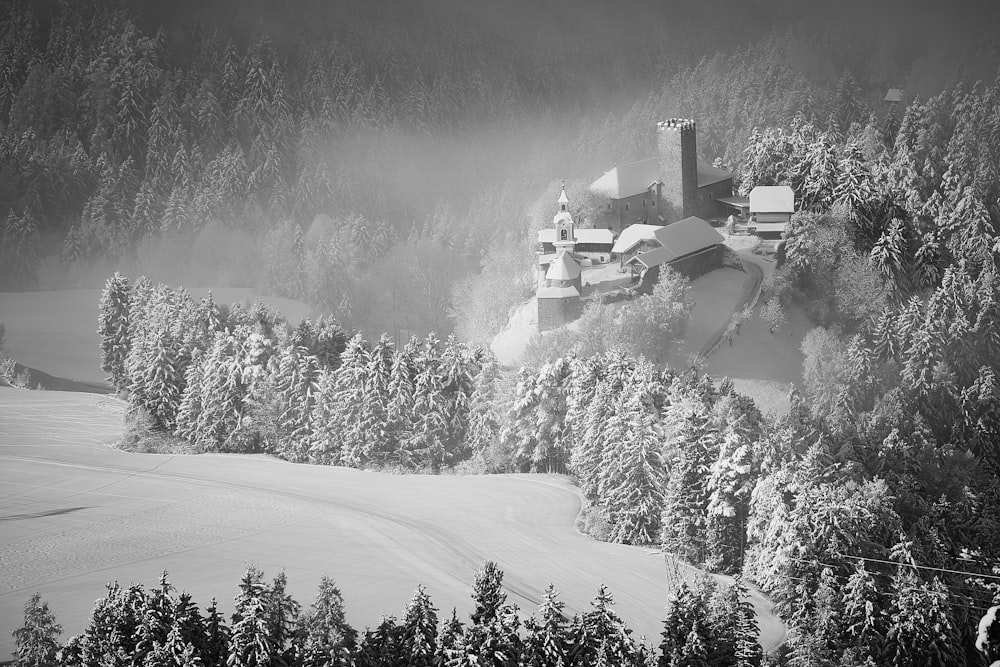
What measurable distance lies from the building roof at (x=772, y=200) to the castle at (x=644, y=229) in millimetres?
3374

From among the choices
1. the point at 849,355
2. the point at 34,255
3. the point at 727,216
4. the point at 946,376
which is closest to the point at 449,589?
the point at 849,355

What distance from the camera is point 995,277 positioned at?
84250 mm

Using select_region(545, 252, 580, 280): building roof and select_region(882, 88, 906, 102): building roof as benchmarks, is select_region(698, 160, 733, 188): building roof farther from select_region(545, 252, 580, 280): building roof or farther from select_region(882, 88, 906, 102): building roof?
select_region(882, 88, 906, 102): building roof

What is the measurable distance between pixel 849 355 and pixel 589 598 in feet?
95.6

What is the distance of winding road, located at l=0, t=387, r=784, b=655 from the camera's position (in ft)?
170

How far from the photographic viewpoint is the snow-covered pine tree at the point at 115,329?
95.8 meters

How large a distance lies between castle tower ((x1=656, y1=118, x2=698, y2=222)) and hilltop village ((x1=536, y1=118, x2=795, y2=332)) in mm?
75

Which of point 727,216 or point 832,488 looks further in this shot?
point 727,216

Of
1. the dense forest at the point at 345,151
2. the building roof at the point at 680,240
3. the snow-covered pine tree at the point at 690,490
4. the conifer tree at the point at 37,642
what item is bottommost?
the conifer tree at the point at 37,642

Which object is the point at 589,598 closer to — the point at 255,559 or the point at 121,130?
the point at 255,559

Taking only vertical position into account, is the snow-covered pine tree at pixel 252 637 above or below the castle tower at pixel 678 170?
below

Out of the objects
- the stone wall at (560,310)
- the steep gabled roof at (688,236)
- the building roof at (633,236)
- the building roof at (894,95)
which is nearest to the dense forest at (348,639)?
the stone wall at (560,310)

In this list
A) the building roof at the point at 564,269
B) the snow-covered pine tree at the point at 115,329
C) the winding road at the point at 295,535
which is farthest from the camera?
the snow-covered pine tree at the point at 115,329

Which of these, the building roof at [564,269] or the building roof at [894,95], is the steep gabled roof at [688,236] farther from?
the building roof at [894,95]
